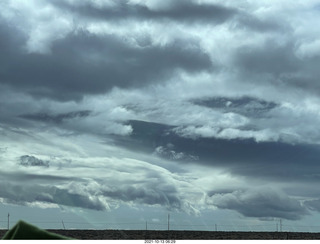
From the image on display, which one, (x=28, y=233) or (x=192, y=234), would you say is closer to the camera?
(x=28, y=233)

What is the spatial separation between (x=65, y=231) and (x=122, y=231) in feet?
10.4

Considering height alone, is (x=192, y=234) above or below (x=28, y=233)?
below

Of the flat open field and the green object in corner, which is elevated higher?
the green object in corner

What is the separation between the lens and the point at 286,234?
2862 cm

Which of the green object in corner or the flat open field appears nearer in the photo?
the green object in corner

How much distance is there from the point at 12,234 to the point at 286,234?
1151 inches

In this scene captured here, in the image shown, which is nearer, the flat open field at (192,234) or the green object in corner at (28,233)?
the green object in corner at (28,233)

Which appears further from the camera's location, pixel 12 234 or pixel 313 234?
pixel 313 234

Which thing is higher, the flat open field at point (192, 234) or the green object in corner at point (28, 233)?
the green object in corner at point (28, 233)
